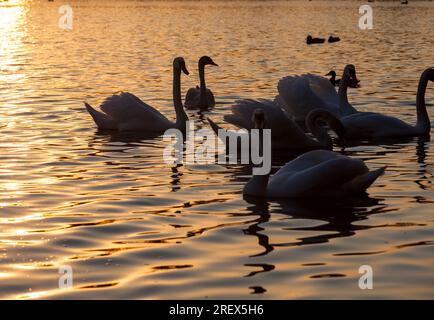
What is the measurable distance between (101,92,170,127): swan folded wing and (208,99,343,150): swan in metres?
2.35

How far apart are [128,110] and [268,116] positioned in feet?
12.2

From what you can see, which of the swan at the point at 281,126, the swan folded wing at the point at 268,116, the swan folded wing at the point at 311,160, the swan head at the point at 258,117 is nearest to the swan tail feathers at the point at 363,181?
the swan folded wing at the point at 311,160

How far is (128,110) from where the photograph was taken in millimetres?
17500

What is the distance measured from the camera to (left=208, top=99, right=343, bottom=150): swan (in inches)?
578

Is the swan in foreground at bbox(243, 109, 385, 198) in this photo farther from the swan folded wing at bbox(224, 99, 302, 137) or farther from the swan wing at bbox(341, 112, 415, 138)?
the swan wing at bbox(341, 112, 415, 138)

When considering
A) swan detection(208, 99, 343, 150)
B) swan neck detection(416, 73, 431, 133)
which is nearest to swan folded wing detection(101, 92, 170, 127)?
swan detection(208, 99, 343, 150)

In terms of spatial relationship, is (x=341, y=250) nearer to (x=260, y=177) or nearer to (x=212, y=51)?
(x=260, y=177)

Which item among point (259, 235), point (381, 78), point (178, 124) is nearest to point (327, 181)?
point (259, 235)

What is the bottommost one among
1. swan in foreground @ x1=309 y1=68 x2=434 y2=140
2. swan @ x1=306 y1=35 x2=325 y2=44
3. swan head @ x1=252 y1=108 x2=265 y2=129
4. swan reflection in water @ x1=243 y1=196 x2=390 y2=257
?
swan reflection in water @ x1=243 y1=196 x2=390 y2=257

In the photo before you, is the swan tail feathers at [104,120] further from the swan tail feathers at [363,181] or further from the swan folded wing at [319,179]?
the swan tail feathers at [363,181]

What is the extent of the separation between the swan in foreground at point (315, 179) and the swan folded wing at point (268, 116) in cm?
309

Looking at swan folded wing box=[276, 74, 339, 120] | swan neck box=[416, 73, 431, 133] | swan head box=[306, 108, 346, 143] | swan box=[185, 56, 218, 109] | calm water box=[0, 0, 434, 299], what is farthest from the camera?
swan box=[185, 56, 218, 109]

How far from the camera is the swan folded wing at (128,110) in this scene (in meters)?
17.3

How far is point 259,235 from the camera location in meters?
9.73
